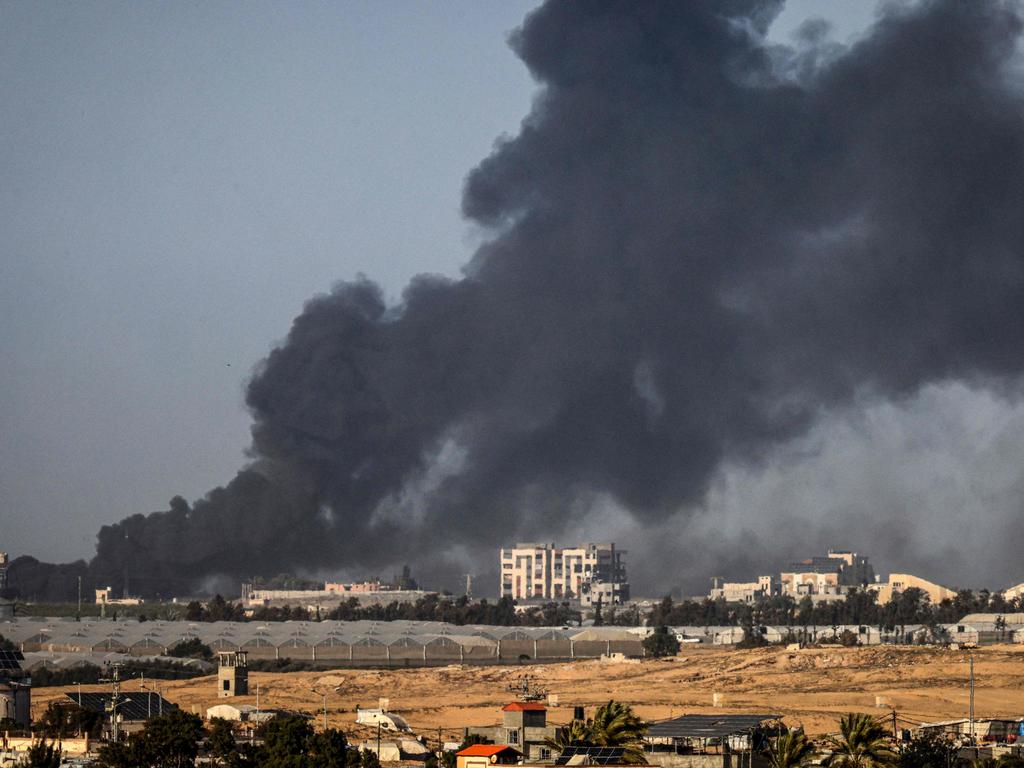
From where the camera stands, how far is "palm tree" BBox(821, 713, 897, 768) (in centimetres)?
4897

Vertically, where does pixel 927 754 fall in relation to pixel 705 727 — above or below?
below

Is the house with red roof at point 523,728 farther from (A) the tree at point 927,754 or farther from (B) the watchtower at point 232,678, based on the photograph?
(B) the watchtower at point 232,678

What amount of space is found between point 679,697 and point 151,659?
35838 mm

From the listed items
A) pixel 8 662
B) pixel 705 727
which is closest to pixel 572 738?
pixel 705 727

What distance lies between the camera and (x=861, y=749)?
49.0m

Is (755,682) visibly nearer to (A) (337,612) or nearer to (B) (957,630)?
(B) (957,630)

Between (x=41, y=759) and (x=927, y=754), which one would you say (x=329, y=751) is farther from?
(x=927, y=754)

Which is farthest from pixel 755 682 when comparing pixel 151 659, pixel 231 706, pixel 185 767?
pixel 185 767

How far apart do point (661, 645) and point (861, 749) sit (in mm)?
73729

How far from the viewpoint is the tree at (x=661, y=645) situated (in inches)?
4776

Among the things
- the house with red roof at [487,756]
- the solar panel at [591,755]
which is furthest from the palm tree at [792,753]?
the house with red roof at [487,756]

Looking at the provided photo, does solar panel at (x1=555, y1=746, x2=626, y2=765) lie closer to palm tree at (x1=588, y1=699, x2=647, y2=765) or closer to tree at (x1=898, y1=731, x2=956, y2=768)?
palm tree at (x1=588, y1=699, x2=647, y2=765)

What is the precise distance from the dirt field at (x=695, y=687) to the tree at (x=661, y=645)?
15.3 ft

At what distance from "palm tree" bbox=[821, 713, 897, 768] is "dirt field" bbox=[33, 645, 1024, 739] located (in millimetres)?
22599
